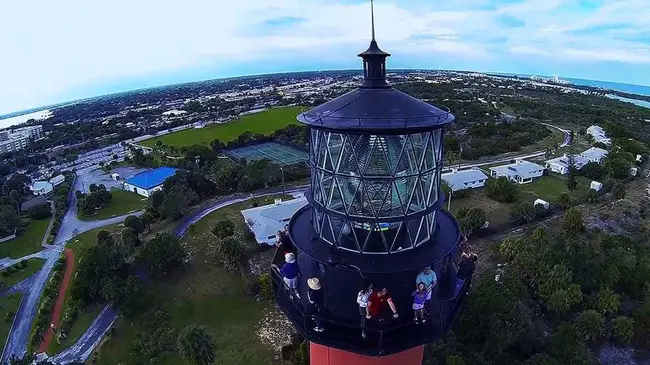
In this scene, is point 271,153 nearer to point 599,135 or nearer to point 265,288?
point 265,288

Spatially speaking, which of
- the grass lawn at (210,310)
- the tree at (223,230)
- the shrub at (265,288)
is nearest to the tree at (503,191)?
the grass lawn at (210,310)

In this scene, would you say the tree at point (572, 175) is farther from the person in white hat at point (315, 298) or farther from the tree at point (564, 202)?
the person in white hat at point (315, 298)

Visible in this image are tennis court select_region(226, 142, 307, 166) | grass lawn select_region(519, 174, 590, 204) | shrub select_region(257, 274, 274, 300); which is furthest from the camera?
tennis court select_region(226, 142, 307, 166)

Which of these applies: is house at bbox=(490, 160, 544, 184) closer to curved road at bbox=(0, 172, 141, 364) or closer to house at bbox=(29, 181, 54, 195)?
curved road at bbox=(0, 172, 141, 364)

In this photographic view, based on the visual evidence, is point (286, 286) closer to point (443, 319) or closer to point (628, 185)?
point (443, 319)

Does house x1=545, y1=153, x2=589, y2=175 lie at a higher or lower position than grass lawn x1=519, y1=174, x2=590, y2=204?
higher

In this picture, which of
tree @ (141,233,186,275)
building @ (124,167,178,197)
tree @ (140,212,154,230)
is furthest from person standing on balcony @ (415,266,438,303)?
building @ (124,167,178,197)

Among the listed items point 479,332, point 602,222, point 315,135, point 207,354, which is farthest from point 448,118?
point 602,222
